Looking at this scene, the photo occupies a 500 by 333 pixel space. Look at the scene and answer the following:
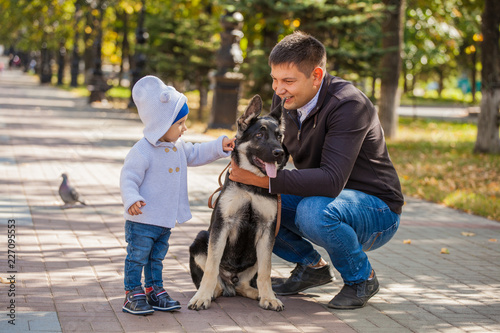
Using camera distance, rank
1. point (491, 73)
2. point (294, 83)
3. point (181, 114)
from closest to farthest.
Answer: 1. point (181, 114)
2. point (294, 83)
3. point (491, 73)

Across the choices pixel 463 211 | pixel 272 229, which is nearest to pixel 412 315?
pixel 272 229

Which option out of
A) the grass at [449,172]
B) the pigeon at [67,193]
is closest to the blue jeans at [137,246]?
the pigeon at [67,193]

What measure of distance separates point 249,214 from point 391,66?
13.8m

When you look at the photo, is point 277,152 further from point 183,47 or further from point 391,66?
point 183,47

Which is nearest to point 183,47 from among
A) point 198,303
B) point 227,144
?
point 227,144

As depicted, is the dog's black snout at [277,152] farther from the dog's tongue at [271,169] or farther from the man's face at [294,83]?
the man's face at [294,83]

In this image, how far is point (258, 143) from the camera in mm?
4355

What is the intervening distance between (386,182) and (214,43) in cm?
1666

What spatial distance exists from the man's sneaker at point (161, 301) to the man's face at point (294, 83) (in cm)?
160

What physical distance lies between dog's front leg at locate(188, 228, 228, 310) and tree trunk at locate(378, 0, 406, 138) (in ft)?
42.6

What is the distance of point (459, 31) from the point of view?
101 ft

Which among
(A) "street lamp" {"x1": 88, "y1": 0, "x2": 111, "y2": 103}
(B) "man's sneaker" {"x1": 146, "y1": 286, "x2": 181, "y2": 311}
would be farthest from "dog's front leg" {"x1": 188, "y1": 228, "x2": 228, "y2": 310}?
(A) "street lamp" {"x1": 88, "y1": 0, "x2": 111, "y2": 103}

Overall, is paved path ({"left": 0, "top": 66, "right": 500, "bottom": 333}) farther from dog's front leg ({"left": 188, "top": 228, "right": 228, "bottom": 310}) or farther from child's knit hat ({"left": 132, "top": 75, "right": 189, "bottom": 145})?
child's knit hat ({"left": 132, "top": 75, "right": 189, "bottom": 145})

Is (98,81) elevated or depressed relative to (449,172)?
elevated
